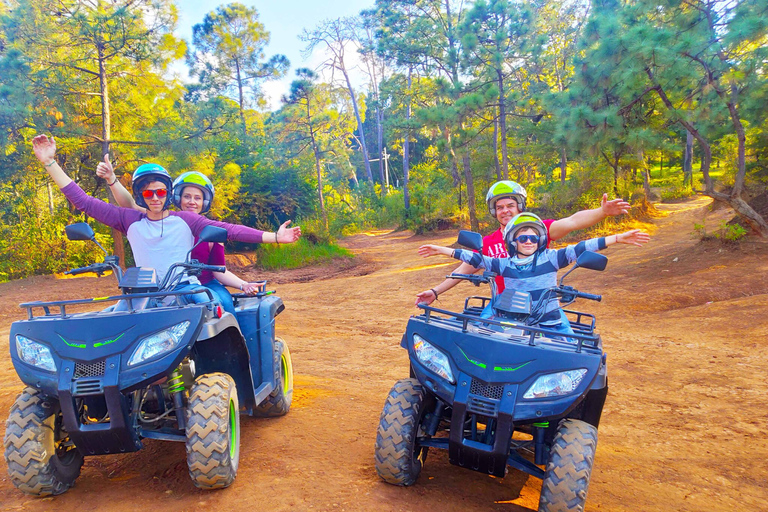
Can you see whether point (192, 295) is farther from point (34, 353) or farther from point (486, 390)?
point (486, 390)

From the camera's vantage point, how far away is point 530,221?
12.5 feet

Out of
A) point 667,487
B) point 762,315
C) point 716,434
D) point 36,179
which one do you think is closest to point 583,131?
point 762,315

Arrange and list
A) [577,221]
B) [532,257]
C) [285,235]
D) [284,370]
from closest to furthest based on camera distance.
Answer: [532,257] → [285,235] → [577,221] → [284,370]

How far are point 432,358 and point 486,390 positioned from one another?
38cm

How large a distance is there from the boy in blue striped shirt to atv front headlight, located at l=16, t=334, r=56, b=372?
7.89 feet

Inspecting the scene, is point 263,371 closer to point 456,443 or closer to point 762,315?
point 456,443

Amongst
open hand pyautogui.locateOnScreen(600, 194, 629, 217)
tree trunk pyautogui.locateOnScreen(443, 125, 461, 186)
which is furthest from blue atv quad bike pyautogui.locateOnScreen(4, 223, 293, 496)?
tree trunk pyautogui.locateOnScreen(443, 125, 461, 186)

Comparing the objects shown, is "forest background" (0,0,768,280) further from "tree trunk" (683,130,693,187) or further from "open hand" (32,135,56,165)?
"open hand" (32,135,56,165)

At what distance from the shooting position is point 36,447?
2.94m

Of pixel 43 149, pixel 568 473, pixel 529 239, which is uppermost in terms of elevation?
pixel 43 149

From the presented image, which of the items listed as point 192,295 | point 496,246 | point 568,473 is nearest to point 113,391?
point 192,295

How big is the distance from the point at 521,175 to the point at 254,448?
28.9m

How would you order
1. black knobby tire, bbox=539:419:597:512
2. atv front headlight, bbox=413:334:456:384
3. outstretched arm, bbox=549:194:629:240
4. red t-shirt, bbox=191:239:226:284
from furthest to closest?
red t-shirt, bbox=191:239:226:284, outstretched arm, bbox=549:194:629:240, atv front headlight, bbox=413:334:456:384, black knobby tire, bbox=539:419:597:512

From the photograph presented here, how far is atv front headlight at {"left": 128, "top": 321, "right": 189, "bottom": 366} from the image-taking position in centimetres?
291
